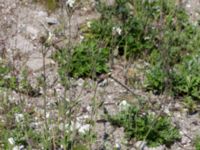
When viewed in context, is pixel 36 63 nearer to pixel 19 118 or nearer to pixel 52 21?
pixel 52 21

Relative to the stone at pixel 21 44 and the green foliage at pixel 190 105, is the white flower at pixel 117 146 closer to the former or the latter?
the green foliage at pixel 190 105

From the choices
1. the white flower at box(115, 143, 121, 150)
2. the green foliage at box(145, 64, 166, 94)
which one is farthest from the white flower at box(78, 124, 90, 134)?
the green foliage at box(145, 64, 166, 94)

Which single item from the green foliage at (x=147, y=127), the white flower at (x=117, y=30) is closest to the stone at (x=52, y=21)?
the white flower at (x=117, y=30)

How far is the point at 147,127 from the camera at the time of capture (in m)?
4.53

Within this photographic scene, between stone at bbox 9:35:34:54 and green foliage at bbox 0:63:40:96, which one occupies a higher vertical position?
stone at bbox 9:35:34:54

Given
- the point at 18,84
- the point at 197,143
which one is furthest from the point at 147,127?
the point at 18,84

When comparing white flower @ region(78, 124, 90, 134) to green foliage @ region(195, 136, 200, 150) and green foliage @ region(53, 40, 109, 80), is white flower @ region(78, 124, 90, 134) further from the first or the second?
green foliage @ region(195, 136, 200, 150)

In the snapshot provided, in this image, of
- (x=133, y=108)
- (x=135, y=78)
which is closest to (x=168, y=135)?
(x=133, y=108)

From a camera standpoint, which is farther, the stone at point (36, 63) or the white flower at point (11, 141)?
the stone at point (36, 63)

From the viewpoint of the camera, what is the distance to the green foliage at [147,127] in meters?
4.53

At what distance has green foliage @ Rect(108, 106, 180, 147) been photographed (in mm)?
4531

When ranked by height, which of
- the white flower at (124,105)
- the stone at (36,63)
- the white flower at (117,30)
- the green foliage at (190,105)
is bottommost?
the green foliage at (190,105)

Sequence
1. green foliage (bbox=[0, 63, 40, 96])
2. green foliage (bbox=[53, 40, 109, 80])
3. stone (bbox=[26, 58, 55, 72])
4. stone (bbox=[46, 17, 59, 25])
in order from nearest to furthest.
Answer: green foliage (bbox=[0, 63, 40, 96]), green foliage (bbox=[53, 40, 109, 80]), stone (bbox=[26, 58, 55, 72]), stone (bbox=[46, 17, 59, 25])

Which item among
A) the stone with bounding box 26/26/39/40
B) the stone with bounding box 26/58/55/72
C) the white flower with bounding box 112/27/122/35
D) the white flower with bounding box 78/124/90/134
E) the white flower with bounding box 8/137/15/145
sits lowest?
the white flower with bounding box 8/137/15/145
